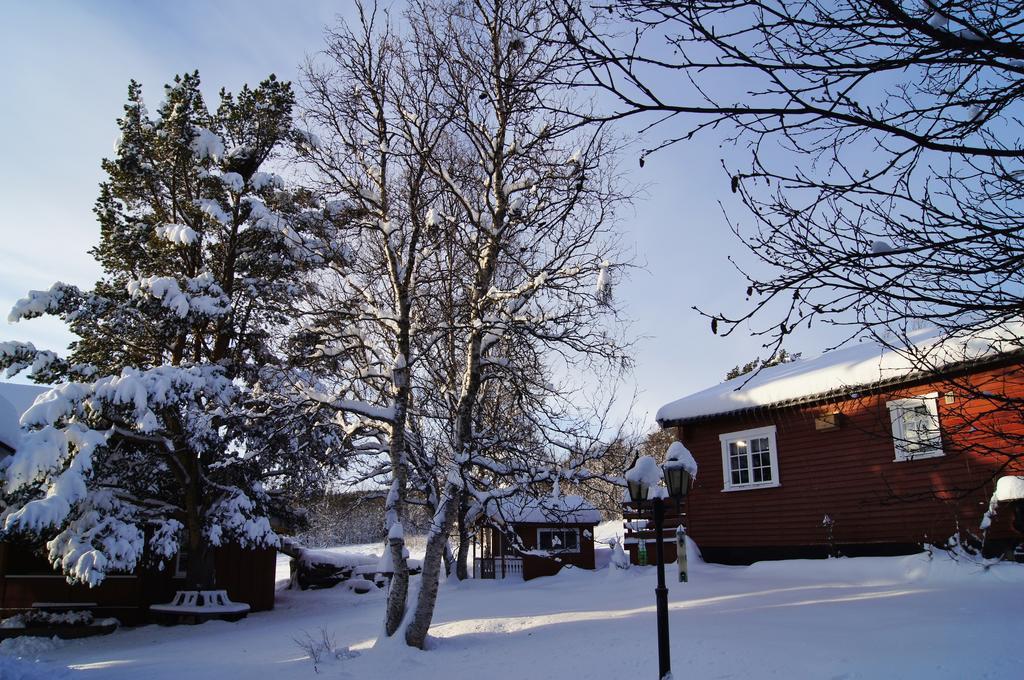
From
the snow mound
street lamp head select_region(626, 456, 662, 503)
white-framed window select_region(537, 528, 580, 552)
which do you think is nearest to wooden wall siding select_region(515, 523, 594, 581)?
white-framed window select_region(537, 528, 580, 552)

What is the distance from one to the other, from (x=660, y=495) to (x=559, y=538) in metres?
20.6

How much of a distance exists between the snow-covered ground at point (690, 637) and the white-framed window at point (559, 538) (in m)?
10.7

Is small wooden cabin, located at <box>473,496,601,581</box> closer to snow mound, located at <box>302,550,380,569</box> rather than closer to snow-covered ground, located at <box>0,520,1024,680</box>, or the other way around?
snow mound, located at <box>302,550,380,569</box>

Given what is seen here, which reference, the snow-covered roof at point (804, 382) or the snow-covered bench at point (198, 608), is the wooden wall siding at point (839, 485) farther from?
the snow-covered bench at point (198, 608)

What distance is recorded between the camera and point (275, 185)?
68.1ft

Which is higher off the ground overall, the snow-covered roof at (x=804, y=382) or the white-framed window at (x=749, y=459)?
the snow-covered roof at (x=804, y=382)

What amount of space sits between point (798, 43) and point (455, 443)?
862 centimetres

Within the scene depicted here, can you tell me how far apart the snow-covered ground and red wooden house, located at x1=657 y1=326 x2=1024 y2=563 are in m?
0.94

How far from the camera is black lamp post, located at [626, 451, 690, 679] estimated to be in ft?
24.9

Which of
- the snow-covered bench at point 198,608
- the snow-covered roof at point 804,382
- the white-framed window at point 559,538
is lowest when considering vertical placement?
the snow-covered bench at point 198,608

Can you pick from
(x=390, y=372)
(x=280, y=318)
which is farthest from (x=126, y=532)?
(x=390, y=372)

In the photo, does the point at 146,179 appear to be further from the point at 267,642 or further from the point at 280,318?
the point at 267,642

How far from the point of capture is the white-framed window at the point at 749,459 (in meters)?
16.0

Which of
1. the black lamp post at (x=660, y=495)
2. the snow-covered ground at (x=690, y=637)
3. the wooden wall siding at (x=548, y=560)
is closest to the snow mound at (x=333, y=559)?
the wooden wall siding at (x=548, y=560)
